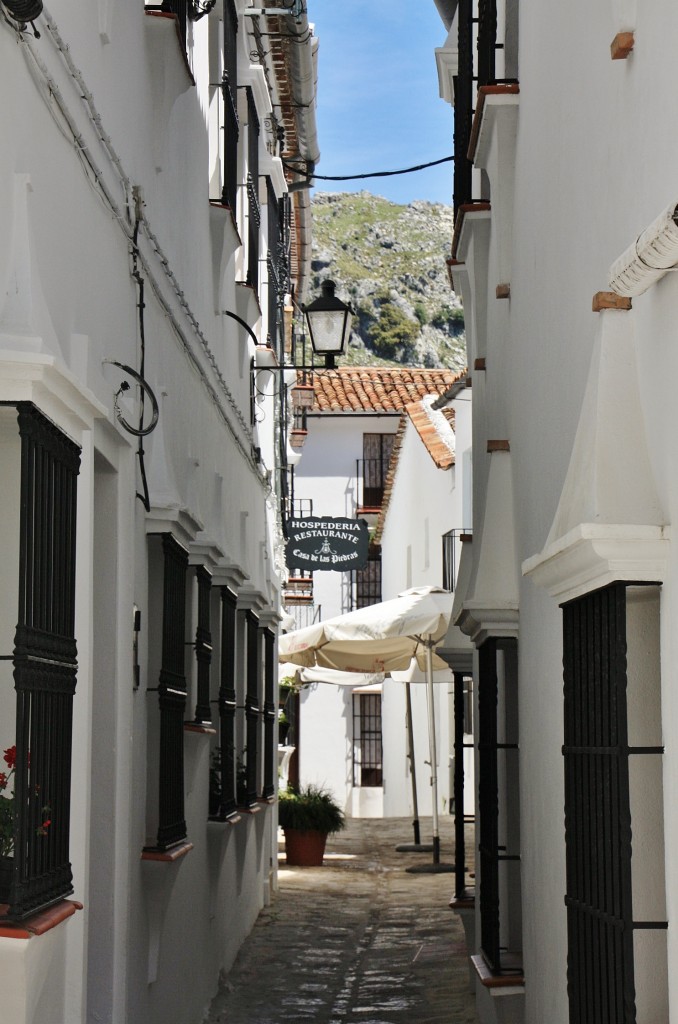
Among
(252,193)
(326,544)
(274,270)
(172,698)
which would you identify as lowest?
(172,698)

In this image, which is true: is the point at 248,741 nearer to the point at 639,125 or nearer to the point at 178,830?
the point at 178,830

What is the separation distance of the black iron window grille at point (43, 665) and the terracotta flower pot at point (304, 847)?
1258 centimetres

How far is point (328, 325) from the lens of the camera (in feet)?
40.8

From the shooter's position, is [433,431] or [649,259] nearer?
[649,259]

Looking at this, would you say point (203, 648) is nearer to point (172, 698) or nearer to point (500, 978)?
point (172, 698)

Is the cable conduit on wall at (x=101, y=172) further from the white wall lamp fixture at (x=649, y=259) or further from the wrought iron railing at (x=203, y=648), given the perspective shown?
the white wall lamp fixture at (x=649, y=259)

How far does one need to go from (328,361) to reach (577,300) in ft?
23.9

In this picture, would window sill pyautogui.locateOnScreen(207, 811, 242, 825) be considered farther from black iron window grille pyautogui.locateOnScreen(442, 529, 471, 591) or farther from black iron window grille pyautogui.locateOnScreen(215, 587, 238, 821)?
black iron window grille pyautogui.locateOnScreen(442, 529, 471, 591)

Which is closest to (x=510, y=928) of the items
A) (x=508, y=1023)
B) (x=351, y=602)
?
(x=508, y=1023)

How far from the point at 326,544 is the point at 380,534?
57.1ft

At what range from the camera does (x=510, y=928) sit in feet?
27.1

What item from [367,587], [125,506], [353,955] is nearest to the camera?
[125,506]

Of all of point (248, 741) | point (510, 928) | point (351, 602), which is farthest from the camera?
point (351, 602)

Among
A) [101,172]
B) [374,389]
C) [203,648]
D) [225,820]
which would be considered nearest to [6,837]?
[101,172]
